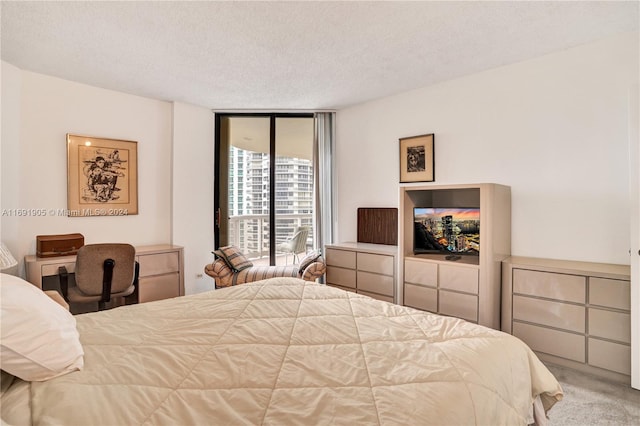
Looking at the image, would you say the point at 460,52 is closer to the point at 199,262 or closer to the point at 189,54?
the point at 189,54

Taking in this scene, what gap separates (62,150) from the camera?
348 cm

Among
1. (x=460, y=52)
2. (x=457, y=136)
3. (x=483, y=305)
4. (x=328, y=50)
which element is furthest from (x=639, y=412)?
(x=328, y=50)

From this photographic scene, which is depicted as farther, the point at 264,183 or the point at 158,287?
the point at 264,183

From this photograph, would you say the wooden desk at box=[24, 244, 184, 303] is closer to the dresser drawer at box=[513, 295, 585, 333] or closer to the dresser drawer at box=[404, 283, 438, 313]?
the dresser drawer at box=[404, 283, 438, 313]

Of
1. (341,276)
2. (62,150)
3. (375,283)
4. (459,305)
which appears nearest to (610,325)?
(459,305)

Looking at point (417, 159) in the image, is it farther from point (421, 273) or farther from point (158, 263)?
point (158, 263)

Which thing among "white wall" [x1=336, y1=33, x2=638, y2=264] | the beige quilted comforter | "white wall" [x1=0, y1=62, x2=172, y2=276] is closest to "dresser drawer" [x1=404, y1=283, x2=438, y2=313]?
"white wall" [x1=336, y1=33, x2=638, y2=264]

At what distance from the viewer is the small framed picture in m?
3.67

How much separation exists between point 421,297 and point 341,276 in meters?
1.01

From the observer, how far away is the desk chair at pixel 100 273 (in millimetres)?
2859

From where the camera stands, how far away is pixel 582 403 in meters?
2.05

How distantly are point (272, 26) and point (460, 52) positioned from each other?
1594mm

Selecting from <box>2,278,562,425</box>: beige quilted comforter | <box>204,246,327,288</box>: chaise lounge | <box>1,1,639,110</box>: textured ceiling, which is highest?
<box>1,1,639,110</box>: textured ceiling

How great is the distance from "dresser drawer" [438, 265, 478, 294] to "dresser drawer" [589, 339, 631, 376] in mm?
827
